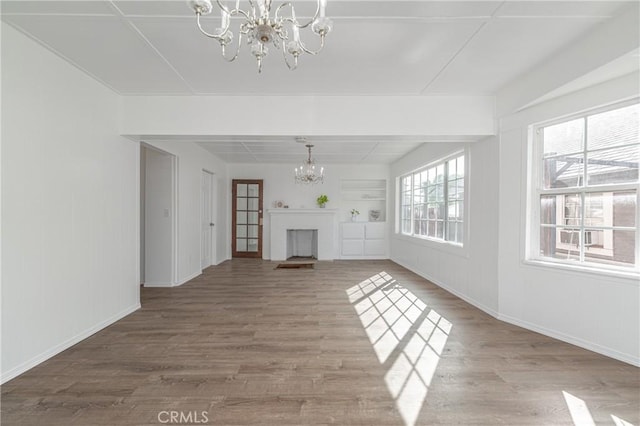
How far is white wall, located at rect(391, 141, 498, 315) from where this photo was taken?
364 cm

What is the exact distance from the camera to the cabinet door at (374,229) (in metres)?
8.03

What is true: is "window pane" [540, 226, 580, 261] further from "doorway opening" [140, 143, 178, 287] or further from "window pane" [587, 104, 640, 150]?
"doorway opening" [140, 143, 178, 287]

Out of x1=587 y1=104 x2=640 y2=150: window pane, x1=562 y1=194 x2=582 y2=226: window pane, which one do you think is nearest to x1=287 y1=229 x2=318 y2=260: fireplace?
x1=562 y1=194 x2=582 y2=226: window pane

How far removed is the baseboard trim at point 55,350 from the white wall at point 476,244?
4.17 m

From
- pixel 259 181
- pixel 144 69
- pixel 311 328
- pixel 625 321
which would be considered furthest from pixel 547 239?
pixel 259 181

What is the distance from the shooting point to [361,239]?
26.4 ft

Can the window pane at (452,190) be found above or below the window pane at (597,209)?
above

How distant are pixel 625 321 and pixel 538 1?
2473 mm

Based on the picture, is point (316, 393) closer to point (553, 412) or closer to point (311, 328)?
point (311, 328)

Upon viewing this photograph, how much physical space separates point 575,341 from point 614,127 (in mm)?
1872

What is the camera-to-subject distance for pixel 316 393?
211 cm

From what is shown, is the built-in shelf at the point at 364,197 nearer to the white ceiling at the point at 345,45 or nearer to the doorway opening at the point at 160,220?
the doorway opening at the point at 160,220

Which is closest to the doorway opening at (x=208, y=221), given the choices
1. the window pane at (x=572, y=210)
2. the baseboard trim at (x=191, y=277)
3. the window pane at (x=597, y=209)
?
the baseboard trim at (x=191, y=277)

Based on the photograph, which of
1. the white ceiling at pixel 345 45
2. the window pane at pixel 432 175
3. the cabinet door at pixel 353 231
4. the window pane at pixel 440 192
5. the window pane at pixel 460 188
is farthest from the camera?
the cabinet door at pixel 353 231
